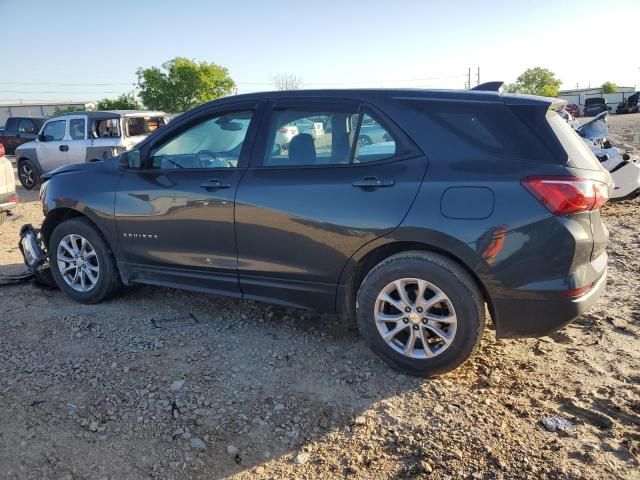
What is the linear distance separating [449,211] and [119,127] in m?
10.1

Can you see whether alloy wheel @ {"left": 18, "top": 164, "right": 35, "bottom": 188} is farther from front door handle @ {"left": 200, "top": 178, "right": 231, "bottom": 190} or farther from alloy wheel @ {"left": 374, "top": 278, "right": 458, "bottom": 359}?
alloy wheel @ {"left": 374, "top": 278, "right": 458, "bottom": 359}

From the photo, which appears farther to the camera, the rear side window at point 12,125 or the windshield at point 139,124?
the rear side window at point 12,125

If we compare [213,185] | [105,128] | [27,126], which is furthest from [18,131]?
[213,185]

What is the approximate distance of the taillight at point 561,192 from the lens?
2.91 meters

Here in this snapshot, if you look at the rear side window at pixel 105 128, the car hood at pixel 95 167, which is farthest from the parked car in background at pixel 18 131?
the car hood at pixel 95 167

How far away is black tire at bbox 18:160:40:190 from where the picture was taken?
12762mm

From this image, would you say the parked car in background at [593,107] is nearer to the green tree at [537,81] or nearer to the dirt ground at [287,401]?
the green tree at [537,81]

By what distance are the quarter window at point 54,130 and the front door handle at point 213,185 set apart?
392 inches

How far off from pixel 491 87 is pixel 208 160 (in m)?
2.13

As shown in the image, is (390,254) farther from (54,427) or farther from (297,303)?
(54,427)

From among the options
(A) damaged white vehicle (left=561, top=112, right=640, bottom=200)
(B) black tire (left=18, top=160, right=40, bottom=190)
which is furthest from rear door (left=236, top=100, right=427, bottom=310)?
(B) black tire (left=18, top=160, right=40, bottom=190)

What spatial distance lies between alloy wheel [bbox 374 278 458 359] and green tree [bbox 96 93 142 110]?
3444cm

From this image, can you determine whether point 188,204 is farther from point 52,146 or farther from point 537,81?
point 537,81

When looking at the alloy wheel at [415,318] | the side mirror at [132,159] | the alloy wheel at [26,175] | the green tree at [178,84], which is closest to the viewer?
the alloy wheel at [415,318]
